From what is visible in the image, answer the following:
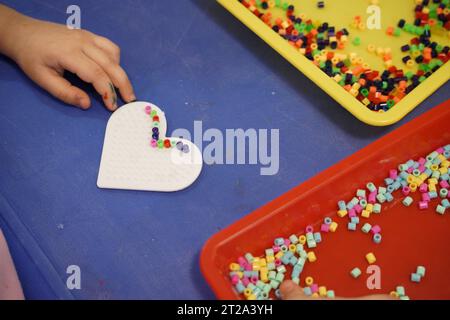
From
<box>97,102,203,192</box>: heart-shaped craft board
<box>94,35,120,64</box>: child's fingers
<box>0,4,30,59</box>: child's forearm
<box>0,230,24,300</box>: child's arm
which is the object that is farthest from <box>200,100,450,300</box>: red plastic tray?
<box>0,4,30,59</box>: child's forearm

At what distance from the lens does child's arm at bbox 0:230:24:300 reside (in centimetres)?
73

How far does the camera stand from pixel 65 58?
877 millimetres

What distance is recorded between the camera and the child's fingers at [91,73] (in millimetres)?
876

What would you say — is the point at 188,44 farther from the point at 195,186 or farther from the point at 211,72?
the point at 195,186

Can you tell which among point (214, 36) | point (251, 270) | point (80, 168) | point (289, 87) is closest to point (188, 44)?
point (214, 36)

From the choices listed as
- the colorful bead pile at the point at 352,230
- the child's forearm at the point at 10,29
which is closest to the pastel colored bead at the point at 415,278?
the colorful bead pile at the point at 352,230

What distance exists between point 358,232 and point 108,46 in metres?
0.57

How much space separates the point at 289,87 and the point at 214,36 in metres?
0.19

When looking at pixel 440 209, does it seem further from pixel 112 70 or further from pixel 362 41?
pixel 112 70

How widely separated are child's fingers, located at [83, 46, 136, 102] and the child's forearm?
14cm

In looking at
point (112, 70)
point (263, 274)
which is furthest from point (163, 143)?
point (263, 274)

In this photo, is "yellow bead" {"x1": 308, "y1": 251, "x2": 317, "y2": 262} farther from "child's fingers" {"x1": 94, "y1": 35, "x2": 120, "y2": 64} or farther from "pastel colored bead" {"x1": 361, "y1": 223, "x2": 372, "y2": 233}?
"child's fingers" {"x1": 94, "y1": 35, "x2": 120, "y2": 64}

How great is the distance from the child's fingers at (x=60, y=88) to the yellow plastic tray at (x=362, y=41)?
0.33 metres

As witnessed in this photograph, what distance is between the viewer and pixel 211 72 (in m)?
0.95
